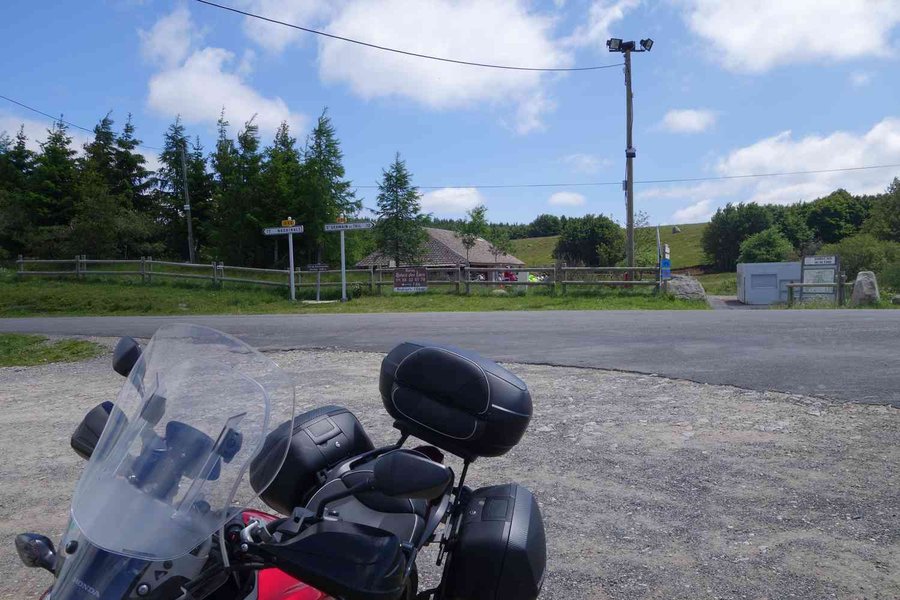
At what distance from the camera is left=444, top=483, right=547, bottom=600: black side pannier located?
6.64ft

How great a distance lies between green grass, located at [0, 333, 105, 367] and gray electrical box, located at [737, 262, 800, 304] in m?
23.4

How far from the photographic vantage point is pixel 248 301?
23.3 meters

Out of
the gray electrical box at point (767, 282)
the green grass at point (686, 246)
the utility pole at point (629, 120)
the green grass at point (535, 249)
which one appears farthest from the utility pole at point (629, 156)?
the green grass at point (535, 249)

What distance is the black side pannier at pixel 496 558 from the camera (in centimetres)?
203

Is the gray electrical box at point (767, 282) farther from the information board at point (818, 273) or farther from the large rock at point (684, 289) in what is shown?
the large rock at point (684, 289)

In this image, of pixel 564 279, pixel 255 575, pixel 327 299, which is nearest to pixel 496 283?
pixel 564 279

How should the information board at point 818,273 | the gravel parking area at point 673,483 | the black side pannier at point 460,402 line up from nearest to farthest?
the black side pannier at point 460,402 < the gravel parking area at point 673,483 < the information board at point 818,273

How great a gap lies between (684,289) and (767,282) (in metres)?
5.99

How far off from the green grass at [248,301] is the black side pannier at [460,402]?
17.4 meters

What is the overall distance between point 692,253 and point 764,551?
3605 inches

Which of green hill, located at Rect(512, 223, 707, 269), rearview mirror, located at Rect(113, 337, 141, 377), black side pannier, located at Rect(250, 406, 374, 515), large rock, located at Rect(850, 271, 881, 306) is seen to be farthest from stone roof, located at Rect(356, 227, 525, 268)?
rearview mirror, located at Rect(113, 337, 141, 377)

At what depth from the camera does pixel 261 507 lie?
4.29m

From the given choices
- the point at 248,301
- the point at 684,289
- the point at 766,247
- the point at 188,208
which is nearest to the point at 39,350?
the point at 248,301

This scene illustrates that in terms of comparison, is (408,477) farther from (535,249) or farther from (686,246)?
(535,249)
